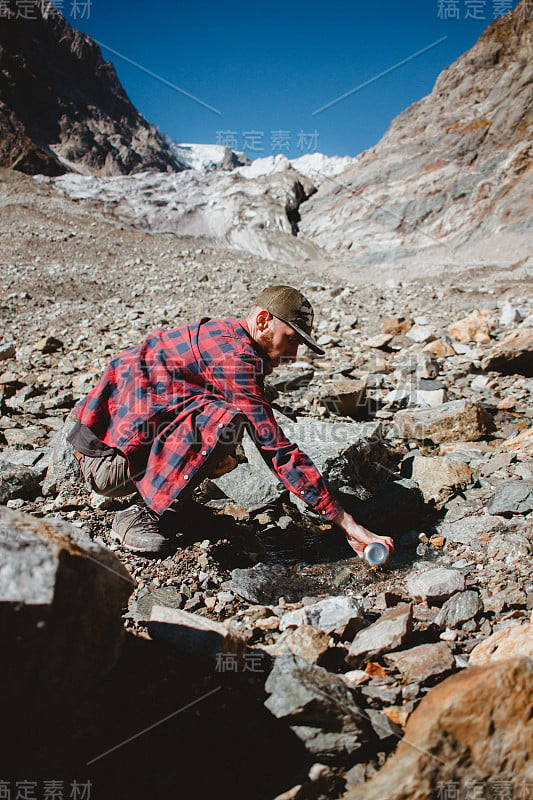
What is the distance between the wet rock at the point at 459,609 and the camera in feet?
5.84

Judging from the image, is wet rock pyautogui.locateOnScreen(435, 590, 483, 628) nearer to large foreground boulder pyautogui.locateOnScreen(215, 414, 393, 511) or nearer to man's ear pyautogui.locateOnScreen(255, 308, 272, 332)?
large foreground boulder pyautogui.locateOnScreen(215, 414, 393, 511)

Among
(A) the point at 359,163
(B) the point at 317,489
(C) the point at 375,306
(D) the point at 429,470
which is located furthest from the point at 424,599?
(A) the point at 359,163

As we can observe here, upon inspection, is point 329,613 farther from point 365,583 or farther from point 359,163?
point 359,163

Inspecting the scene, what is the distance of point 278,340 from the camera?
7.40 feet

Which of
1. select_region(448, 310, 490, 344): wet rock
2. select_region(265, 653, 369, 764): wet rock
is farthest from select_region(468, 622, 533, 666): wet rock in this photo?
select_region(448, 310, 490, 344): wet rock

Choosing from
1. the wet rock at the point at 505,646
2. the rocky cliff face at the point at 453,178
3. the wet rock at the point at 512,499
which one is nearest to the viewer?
the wet rock at the point at 505,646

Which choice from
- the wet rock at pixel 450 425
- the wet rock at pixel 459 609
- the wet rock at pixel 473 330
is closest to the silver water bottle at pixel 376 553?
the wet rock at pixel 459 609

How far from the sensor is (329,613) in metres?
1.75

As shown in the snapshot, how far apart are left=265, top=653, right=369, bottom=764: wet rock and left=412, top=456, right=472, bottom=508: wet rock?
67.7 inches

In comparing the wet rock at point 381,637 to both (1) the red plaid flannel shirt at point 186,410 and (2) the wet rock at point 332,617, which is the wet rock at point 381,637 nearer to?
(2) the wet rock at point 332,617

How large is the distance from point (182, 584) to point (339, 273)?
36.3 ft

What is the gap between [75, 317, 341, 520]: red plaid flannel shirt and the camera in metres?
2.09

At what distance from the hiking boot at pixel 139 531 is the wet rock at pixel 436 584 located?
44.3 inches

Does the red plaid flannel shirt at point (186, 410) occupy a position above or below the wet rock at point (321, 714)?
above
